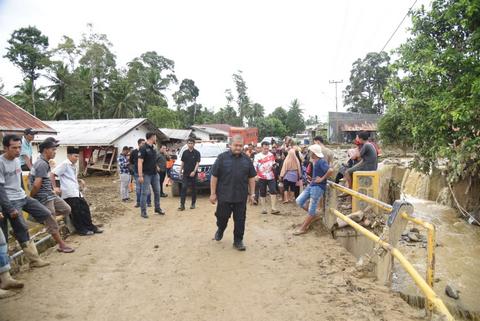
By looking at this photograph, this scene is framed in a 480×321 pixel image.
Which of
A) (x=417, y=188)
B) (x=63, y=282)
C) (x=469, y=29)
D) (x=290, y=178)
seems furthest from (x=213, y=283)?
(x=417, y=188)

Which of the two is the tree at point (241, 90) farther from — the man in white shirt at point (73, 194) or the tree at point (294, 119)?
the man in white shirt at point (73, 194)

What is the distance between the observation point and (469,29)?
6414 millimetres

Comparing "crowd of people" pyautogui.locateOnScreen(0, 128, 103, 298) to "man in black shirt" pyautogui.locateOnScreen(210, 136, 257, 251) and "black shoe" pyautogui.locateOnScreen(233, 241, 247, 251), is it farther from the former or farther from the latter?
"black shoe" pyautogui.locateOnScreen(233, 241, 247, 251)

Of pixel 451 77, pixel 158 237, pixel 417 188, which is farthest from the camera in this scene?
pixel 417 188

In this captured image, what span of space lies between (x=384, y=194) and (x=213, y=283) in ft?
27.7

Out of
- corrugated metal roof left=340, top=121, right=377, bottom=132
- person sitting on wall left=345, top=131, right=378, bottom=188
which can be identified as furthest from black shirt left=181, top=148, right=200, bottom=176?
corrugated metal roof left=340, top=121, right=377, bottom=132

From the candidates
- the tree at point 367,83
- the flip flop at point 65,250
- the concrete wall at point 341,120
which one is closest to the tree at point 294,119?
the tree at point 367,83

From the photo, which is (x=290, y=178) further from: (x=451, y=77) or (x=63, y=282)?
(x=63, y=282)

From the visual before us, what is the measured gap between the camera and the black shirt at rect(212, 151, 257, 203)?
17.5ft

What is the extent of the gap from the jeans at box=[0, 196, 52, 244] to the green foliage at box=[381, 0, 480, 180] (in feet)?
21.4

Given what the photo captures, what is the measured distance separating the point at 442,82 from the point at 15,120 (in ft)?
39.3

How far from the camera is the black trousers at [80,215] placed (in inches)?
241

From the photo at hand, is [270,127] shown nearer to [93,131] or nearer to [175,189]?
[93,131]

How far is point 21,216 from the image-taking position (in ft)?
14.6
